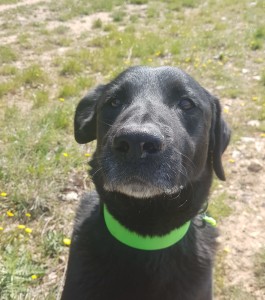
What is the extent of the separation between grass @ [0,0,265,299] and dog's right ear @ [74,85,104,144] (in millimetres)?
789

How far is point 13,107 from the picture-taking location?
504 centimetres

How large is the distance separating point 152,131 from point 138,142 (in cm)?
10

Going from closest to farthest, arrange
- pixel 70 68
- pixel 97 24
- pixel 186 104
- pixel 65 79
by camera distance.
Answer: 1. pixel 186 104
2. pixel 65 79
3. pixel 70 68
4. pixel 97 24

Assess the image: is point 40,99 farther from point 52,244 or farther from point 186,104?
point 186,104

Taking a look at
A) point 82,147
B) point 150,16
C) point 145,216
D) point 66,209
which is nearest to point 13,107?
point 82,147

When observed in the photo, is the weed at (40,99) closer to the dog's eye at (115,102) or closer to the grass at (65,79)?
the grass at (65,79)

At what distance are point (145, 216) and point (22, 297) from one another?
112 centimetres

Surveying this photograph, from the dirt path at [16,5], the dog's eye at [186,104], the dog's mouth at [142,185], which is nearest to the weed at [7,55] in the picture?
the dirt path at [16,5]

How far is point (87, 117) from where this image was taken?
3182 mm

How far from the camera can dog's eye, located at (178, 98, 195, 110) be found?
2729 millimetres

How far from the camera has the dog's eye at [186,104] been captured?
2729 mm

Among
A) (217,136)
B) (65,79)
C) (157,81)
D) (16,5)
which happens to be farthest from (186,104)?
(16,5)

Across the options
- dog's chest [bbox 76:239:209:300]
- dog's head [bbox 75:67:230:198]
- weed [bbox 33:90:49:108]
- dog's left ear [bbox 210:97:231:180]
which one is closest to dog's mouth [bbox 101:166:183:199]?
dog's head [bbox 75:67:230:198]

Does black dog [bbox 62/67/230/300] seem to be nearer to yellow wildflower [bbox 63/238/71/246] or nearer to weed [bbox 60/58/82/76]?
yellow wildflower [bbox 63/238/71/246]
